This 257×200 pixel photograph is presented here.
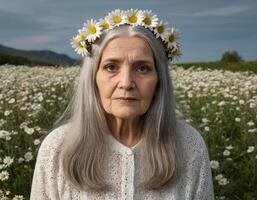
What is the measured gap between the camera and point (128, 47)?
2453mm

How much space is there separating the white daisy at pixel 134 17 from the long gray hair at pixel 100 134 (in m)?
0.04

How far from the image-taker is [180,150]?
2.72m

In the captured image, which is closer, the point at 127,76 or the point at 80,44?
the point at 127,76

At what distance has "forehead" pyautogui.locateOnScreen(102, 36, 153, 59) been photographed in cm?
245

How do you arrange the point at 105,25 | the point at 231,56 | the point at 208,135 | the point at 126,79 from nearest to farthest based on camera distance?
the point at 126,79 → the point at 105,25 → the point at 208,135 → the point at 231,56

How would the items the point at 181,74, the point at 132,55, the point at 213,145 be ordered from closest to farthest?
the point at 132,55 → the point at 213,145 → the point at 181,74

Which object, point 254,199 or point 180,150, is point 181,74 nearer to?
point 254,199

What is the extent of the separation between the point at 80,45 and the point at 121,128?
1.37 feet

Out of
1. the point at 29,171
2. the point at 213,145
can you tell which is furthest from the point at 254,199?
the point at 29,171

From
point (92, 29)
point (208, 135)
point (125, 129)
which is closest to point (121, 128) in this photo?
point (125, 129)

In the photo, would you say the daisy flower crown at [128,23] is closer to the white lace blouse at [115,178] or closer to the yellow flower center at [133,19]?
the yellow flower center at [133,19]

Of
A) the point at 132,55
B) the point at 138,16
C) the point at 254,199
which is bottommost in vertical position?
the point at 254,199

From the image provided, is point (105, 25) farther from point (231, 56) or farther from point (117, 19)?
point (231, 56)

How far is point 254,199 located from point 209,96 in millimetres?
3888
